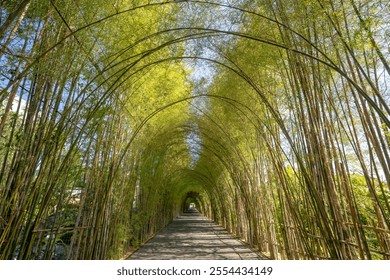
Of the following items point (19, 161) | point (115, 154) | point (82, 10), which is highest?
point (82, 10)

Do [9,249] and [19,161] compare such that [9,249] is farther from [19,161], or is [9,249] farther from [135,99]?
[135,99]

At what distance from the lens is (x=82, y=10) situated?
2.51 meters

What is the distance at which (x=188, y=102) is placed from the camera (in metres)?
6.11

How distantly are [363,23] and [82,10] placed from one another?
2329 millimetres

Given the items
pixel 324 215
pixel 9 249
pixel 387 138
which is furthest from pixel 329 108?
pixel 9 249

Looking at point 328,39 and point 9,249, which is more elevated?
point 328,39

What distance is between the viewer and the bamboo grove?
2020mm

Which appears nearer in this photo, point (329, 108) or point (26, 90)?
point (26, 90)

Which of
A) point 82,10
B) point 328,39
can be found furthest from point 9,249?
point 328,39

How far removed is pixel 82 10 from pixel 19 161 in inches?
58.7

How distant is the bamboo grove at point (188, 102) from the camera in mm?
2020

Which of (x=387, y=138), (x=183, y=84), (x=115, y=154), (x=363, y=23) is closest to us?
(x=363, y=23)

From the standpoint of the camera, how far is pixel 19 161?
209 centimetres
